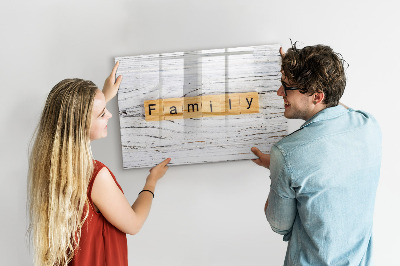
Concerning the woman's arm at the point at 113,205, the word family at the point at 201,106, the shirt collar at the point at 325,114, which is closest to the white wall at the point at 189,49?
the word family at the point at 201,106

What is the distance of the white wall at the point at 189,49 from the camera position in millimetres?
1666

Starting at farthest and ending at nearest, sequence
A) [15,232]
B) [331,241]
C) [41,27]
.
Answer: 1. [15,232]
2. [41,27]
3. [331,241]

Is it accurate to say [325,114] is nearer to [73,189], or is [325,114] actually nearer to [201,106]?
[201,106]

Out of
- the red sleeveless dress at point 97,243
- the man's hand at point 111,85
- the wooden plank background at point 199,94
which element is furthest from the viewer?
the wooden plank background at point 199,94

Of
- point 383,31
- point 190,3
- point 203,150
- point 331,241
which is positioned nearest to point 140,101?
point 203,150

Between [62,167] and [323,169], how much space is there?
0.77 metres

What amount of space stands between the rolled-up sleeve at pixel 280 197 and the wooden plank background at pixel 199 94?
46cm

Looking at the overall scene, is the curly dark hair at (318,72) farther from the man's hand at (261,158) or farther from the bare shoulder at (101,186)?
the bare shoulder at (101,186)

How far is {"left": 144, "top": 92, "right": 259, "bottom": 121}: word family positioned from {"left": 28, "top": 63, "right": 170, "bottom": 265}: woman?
15.9 inches

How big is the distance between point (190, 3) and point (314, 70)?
0.65 metres

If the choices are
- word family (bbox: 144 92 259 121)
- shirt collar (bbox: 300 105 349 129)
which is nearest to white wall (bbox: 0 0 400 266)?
word family (bbox: 144 92 259 121)

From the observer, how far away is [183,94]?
171cm

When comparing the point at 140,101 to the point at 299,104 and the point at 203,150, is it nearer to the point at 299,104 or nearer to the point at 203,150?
the point at 203,150

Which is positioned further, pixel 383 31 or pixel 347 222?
pixel 383 31
